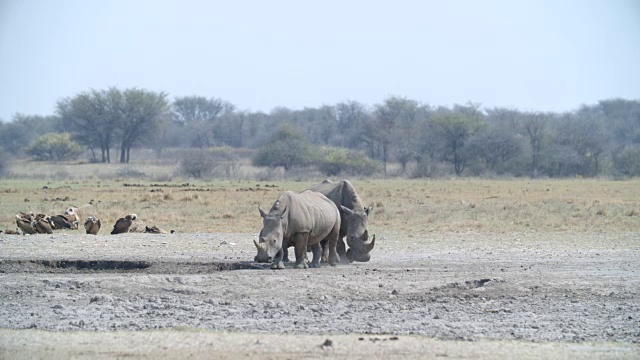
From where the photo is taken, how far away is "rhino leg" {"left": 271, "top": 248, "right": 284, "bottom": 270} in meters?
16.2

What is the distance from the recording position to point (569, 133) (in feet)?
232

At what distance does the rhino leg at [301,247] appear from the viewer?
16.5 m

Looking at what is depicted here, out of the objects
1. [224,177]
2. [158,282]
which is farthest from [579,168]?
[158,282]

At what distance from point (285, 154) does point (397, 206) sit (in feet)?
112

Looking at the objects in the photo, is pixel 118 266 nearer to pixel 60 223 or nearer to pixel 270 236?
pixel 270 236

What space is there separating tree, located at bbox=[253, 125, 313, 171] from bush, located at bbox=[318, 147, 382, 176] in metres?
1.49

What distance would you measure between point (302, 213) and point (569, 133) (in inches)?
2256

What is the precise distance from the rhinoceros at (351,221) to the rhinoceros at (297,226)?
19.9 inches

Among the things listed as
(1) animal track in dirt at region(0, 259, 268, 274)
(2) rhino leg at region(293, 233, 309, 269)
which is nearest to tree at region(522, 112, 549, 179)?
(2) rhino leg at region(293, 233, 309, 269)

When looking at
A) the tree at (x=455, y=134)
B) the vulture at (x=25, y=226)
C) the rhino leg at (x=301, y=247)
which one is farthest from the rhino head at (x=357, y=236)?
the tree at (x=455, y=134)

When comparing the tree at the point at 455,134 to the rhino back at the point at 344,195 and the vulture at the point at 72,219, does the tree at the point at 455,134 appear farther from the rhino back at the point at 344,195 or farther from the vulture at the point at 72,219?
the rhino back at the point at 344,195

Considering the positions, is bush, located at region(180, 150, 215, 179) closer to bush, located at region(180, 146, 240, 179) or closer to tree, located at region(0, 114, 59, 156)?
Result: bush, located at region(180, 146, 240, 179)

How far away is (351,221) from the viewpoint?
18.0 metres

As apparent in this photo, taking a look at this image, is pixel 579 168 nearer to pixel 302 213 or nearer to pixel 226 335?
pixel 302 213
